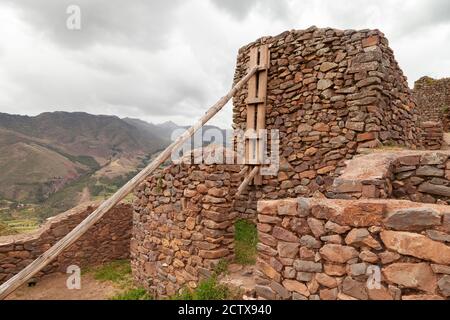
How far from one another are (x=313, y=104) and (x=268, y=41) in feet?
7.17

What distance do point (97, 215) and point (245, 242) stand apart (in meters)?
3.27

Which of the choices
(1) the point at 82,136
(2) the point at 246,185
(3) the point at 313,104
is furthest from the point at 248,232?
(1) the point at 82,136

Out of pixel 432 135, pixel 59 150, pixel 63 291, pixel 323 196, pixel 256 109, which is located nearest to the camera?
pixel 323 196

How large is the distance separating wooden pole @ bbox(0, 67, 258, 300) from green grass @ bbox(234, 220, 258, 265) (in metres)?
2.39

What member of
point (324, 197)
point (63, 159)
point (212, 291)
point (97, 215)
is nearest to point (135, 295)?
point (212, 291)

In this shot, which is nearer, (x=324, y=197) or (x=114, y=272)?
(x=324, y=197)

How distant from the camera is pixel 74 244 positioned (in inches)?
360

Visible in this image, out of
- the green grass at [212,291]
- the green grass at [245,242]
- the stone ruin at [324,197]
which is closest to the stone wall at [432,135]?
the stone ruin at [324,197]

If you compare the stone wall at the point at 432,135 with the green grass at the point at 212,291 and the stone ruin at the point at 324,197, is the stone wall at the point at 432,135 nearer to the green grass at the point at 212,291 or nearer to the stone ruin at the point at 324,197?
the stone ruin at the point at 324,197

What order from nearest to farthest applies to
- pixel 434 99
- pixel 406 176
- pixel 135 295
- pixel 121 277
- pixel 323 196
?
pixel 406 176 < pixel 323 196 < pixel 135 295 < pixel 121 277 < pixel 434 99

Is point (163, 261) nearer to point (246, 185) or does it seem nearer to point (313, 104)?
point (246, 185)

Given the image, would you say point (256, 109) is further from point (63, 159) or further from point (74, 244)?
point (63, 159)

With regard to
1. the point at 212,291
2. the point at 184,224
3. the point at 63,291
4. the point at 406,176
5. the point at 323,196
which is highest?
the point at 406,176

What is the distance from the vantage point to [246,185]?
23.6 ft
